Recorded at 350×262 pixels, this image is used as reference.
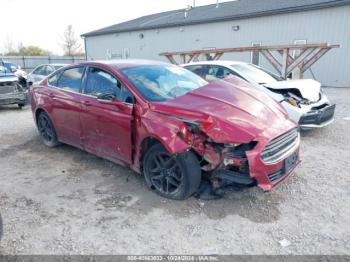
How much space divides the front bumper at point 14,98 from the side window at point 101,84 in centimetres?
591

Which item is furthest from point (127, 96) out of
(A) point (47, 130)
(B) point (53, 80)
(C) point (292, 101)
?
(C) point (292, 101)

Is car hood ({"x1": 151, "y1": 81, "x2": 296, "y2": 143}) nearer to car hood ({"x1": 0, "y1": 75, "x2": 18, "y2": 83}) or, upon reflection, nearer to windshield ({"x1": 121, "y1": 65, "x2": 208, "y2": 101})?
windshield ({"x1": 121, "y1": 65, "x2": 208, "y2": 101})

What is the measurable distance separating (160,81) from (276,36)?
1295 cm

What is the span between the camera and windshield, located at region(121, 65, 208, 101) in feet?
11.8

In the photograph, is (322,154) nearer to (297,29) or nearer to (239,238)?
(239,238)

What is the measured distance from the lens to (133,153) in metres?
3.62

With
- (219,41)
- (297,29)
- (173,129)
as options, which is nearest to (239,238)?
(173,129)

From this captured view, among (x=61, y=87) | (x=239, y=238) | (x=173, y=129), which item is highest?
(x=61, y=87)

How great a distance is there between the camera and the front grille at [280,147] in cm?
298

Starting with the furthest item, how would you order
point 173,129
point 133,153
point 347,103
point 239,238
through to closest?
1. point 347,103
2. point 133,153
3. point 173,129
4. point 239,238

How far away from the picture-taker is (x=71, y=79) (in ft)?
15.1

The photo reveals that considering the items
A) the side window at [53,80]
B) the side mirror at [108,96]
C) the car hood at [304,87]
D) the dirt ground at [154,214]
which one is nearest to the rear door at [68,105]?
the side window at [53,80]

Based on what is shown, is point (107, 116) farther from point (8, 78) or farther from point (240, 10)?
point (240, 10)

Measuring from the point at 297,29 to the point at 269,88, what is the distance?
10.0 meters
